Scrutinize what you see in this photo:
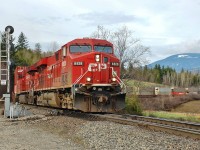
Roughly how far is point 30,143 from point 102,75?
6.70m

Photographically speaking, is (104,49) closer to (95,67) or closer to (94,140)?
(95,67)

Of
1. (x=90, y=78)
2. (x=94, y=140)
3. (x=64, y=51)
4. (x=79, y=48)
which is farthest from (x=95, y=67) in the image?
(x=94, y=140)

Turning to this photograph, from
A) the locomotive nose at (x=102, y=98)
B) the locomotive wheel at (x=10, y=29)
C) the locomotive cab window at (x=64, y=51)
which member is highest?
the locomotive wheel at (x=10, y=29)

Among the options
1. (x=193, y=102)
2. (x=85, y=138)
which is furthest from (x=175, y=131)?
(x=193, y=102)

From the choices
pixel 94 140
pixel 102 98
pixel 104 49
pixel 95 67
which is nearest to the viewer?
pixel 94 140

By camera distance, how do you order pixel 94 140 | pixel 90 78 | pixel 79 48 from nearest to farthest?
pixel 94 140
pixel 90 78
pixel 79 48

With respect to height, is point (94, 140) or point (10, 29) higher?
point (10, 29)

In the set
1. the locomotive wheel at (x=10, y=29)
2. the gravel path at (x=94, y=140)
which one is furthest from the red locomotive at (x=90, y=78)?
the locomotive wheel at (x=10, y=29)

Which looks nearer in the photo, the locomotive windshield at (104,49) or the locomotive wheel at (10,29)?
the locomotive windshield at (104,49)

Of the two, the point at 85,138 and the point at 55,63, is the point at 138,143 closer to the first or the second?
the point at 85,138

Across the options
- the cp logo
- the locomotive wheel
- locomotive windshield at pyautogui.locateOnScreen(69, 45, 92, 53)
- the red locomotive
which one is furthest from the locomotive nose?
the locomotive wheel

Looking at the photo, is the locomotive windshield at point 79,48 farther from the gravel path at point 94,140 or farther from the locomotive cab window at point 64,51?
the gravel path at point 94,140

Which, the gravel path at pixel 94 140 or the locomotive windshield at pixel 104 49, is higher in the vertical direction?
the locomotive windshield at pixel 104 49

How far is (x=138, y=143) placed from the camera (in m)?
8.11
